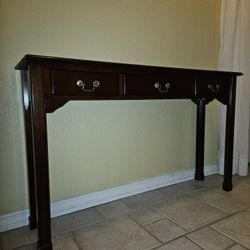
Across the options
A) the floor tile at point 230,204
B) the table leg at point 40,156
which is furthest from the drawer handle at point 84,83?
the floor tile at point 230,204

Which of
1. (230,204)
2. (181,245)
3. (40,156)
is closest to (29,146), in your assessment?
(40,156)

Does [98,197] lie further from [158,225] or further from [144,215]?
[158,225]

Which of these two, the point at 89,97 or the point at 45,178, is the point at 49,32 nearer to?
the point at 89,97

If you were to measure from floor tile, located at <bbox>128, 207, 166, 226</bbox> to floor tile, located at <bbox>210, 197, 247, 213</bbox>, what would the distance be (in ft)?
1.36

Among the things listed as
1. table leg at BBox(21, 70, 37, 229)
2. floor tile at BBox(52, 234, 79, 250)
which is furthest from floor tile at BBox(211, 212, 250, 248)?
table leg at BBox(21, 70, 37, 229)

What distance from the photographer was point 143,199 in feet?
5.43

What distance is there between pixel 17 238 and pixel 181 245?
2.75 ft

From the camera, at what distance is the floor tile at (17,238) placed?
1161 mm

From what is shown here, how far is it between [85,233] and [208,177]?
1.26 metres

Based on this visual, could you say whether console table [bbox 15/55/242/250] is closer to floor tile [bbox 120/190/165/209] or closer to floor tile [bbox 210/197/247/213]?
floor tile [bbox 120/190/165/209]

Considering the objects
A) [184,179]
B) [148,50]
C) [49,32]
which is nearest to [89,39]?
[49,32]

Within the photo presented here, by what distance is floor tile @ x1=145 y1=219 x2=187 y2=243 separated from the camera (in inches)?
47.1

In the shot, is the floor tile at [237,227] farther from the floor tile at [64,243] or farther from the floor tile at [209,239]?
the floor tile at [64,243]

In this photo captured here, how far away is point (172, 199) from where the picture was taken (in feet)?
5.41
